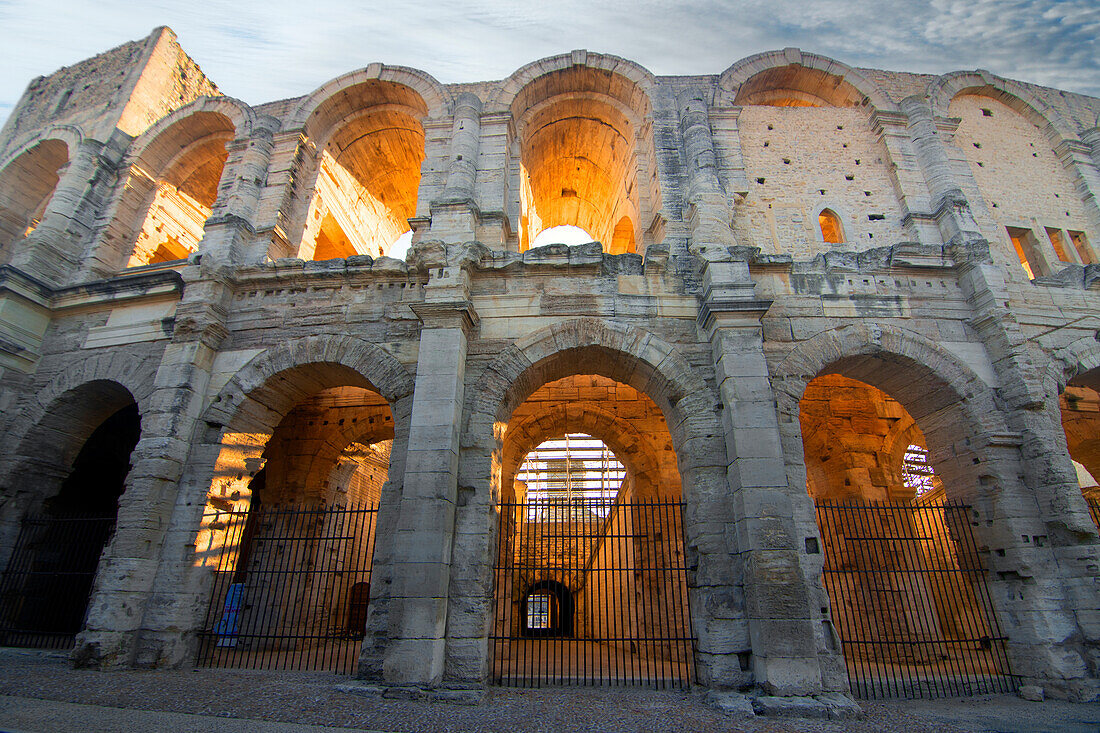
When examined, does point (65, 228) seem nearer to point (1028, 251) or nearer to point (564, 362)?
point (564, 362)

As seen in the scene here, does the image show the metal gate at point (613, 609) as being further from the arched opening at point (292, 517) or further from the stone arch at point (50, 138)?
the stone arch at point (50, 138)

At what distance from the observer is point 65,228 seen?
10.1 meters

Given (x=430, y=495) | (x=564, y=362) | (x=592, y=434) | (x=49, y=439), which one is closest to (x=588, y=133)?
(x=564, y=362)

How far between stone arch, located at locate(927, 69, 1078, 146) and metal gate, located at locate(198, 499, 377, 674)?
42.6 ft

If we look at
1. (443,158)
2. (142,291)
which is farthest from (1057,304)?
(142,291)

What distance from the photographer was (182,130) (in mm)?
11609

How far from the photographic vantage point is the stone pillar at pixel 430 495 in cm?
543

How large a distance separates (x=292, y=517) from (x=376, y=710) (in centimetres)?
659

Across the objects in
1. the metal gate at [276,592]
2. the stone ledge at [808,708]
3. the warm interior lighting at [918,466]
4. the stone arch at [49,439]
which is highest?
the warm interior lighting at [918,466]

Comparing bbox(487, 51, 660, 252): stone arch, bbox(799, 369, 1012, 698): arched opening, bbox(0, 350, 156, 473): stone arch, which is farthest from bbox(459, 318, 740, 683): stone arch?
bbox(0, 350, 156, 473): stone arch

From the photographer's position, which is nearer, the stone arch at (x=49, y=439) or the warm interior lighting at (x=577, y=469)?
the stone arch at (x=49, y=439)

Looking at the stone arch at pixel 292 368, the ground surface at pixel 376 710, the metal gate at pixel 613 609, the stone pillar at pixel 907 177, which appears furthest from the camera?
the stone pillar at pixel 907 177

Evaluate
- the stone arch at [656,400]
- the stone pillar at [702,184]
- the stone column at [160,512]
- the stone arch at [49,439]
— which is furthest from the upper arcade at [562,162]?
the stone arch at [49,439]

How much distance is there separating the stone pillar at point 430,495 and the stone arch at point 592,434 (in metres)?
3.61
